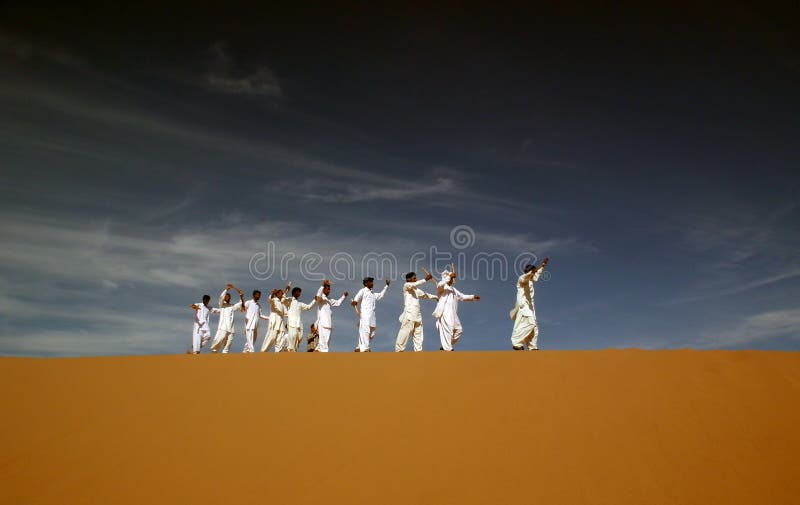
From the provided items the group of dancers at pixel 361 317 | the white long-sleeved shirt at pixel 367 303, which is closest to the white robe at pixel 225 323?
the group of dancers at pixel 361 317

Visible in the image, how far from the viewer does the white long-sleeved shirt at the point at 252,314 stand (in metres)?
14.4

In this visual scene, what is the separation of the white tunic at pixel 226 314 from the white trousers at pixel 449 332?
6184 mm

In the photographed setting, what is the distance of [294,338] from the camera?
13.6 metres

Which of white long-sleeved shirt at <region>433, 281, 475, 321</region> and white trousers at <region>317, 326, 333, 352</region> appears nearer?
white long-sleeved shirt at <region>433, 281, 475, 321</region>

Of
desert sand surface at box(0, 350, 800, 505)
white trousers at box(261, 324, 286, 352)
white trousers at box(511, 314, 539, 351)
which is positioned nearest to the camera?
desert sand surface at box(0, 350, 800, 505)

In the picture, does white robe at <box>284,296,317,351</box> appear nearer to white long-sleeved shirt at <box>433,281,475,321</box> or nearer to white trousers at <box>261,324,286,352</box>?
white trousers at <box>261,324,286,352</box>

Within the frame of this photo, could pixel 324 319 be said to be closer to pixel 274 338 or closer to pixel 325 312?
pixel 325 312

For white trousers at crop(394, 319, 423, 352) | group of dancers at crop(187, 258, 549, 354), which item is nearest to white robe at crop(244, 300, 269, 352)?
group of dancers at crop(187, 258, 549, 354)

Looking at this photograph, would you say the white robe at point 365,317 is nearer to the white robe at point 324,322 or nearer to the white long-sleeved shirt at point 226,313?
the white robe at point 324,322

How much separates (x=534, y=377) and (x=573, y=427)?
48.9 inches

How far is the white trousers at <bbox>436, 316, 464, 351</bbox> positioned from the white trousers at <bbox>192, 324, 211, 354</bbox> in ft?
23.2

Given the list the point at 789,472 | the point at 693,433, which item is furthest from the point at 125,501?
the point at 789,472

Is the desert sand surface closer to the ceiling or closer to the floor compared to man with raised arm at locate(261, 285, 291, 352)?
closer to the floor

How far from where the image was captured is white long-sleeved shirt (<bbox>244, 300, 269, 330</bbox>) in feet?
47.3
